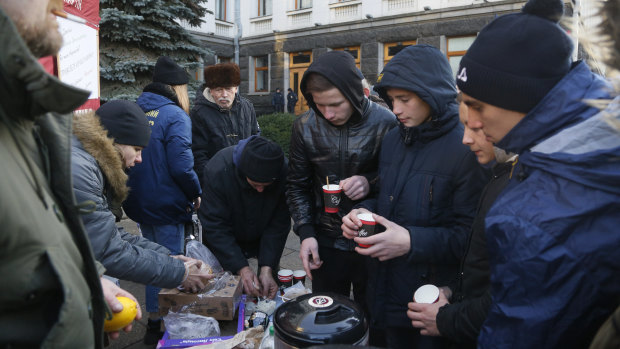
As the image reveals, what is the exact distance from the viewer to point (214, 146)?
4.45 metres

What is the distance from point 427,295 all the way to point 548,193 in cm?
78

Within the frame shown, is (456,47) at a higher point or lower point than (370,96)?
higher

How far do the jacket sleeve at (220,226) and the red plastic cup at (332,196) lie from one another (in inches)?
31.5

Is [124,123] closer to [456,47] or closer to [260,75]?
[456,47]

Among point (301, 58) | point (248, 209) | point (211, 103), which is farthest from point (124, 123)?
point (301, 58)

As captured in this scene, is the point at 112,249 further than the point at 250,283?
No

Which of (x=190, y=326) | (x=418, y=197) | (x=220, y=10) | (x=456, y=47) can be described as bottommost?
(x=190, y=326)

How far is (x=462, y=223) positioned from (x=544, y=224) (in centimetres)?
86

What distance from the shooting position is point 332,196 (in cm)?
235

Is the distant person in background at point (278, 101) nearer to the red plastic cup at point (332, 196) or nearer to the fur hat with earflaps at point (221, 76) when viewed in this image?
the fur hat with earflaps at point (221, 76)

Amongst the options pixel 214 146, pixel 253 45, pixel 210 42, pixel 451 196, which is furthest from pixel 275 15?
pixel 451 196

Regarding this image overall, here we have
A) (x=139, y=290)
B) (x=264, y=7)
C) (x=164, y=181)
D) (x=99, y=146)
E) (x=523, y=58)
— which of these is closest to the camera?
(x=523, y=58)

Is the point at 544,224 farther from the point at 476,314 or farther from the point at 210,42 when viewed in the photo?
the point at 210,42

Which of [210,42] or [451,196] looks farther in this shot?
[210,42]
